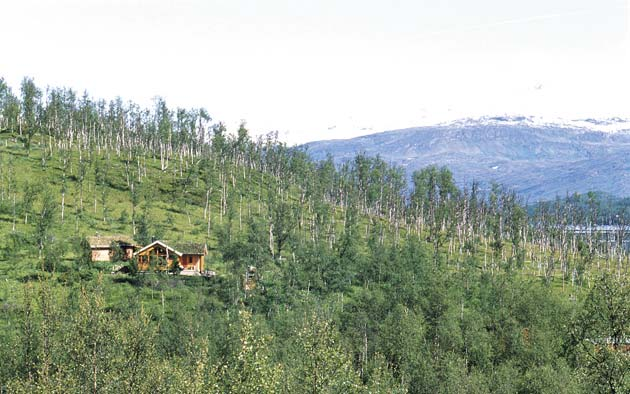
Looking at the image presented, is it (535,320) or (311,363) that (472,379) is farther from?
(311,363)

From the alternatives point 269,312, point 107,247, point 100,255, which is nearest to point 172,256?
point 107,247

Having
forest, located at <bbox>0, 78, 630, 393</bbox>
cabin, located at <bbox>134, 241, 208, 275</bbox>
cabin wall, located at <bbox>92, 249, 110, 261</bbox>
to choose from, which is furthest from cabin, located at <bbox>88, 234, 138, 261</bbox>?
cabin, located at <bbox>134, 241, 208, 275</bbox>

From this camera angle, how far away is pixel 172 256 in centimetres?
14175

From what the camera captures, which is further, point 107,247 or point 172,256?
point 107,247

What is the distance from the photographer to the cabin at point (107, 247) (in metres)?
141

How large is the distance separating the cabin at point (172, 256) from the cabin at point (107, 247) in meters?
6.61

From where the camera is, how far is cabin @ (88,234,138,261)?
14138cm

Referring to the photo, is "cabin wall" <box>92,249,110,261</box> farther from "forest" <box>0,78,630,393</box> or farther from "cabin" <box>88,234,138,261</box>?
"forest" <box>0,78,630,393</box>

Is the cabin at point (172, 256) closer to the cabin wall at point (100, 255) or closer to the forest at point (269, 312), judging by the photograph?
the forest at point (269, 312)

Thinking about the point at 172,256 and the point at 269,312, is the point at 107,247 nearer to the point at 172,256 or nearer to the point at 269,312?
the point at 172,256

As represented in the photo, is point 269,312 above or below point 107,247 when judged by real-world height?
below

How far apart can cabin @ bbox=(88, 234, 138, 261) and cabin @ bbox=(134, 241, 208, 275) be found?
6612 mm

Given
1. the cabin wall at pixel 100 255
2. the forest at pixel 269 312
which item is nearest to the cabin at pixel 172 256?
the forest at pixel 269 312

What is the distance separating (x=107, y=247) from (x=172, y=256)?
1413 centimetres
